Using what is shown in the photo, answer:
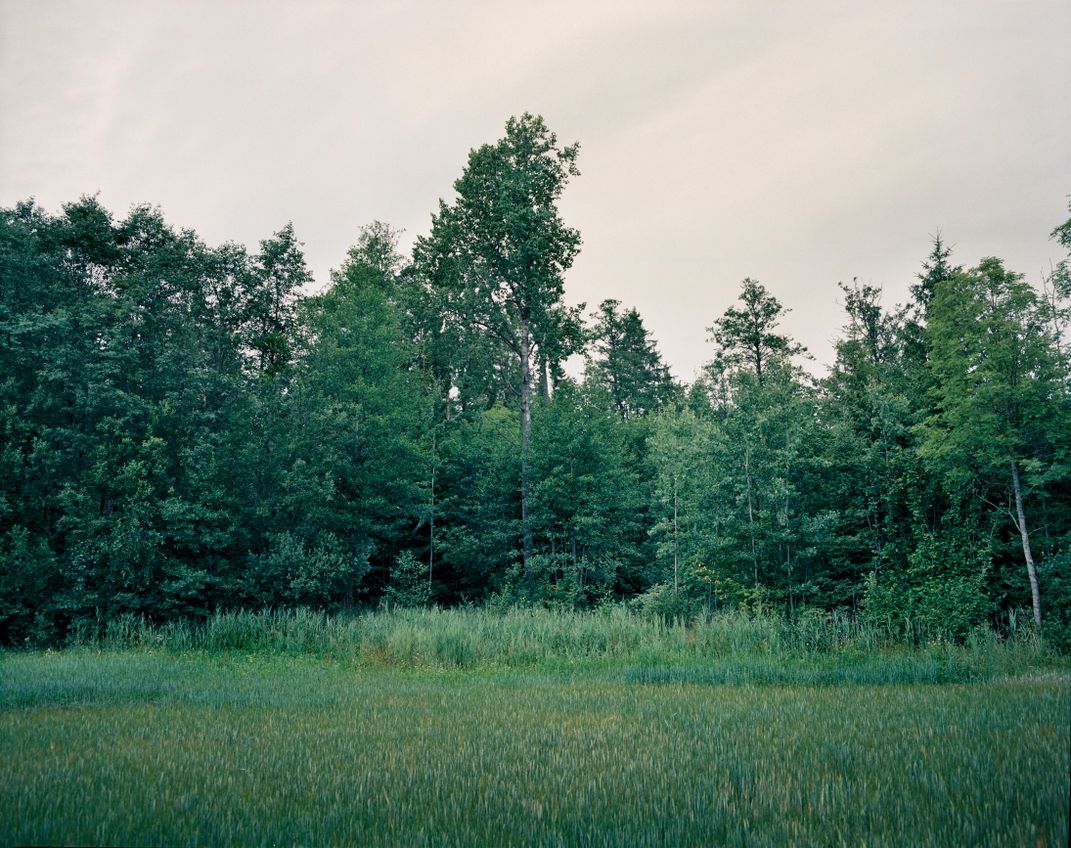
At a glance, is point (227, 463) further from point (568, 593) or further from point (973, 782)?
point (973, 782)

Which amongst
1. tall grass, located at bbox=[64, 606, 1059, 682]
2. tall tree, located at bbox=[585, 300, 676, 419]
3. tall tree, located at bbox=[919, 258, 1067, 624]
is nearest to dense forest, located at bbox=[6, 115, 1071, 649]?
tall tree, located at bbox=[919, 258, 1067, 624]

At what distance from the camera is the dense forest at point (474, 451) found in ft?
64.4

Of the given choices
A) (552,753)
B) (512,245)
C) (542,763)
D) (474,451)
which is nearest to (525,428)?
(474,451)

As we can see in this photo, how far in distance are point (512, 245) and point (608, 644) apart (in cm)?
1943

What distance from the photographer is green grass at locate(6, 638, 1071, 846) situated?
13.8 ft

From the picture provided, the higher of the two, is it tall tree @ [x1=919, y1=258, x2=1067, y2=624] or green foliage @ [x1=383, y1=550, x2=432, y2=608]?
tall tree @ [x1=919, y1=258, x2=1067, y2=624]

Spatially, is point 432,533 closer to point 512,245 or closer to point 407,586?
point 407,586

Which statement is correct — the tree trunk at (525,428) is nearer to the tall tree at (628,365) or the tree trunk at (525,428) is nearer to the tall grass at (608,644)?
the tall grass at (608,644)

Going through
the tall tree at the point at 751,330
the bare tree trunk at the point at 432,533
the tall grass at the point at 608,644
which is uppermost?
the tall tree at the point at 751,330

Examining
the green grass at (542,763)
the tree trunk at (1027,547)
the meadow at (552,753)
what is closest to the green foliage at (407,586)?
the meadow at (552,753)

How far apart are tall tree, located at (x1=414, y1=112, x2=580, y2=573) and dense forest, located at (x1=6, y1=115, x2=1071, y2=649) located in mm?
152

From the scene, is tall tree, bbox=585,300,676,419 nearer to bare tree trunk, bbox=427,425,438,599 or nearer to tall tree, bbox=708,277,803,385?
tall tree, bbox=708,277,803,385

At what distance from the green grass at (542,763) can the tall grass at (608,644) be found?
1503 mm

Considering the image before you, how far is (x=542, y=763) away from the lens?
20.2ft
